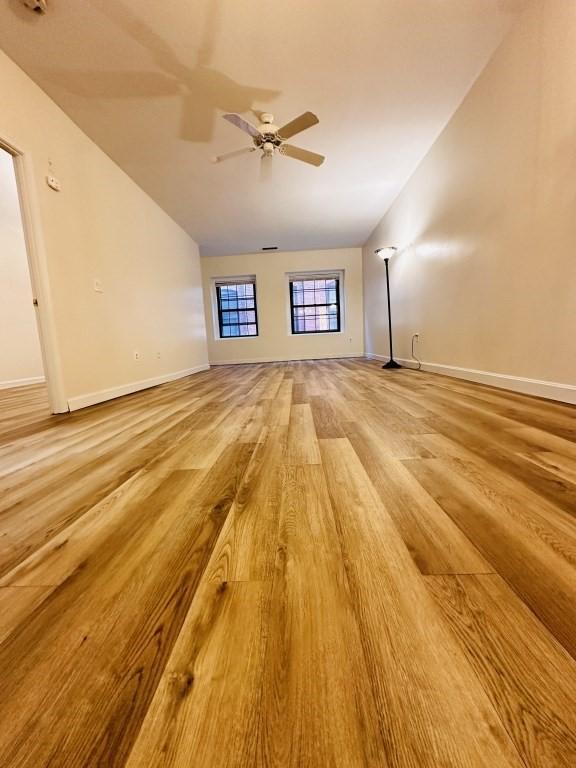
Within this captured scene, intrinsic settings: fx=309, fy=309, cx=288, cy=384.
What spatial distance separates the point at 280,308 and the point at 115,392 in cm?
475

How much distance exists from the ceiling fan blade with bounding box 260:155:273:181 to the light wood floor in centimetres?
331

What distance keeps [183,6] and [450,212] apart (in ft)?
8.24

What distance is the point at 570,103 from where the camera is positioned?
1.66 meters

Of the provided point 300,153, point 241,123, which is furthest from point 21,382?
point 300,153

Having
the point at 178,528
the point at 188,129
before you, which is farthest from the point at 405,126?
the point at 178,528

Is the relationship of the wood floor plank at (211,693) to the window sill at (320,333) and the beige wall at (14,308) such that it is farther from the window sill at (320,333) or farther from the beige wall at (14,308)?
the window sill at (320,333)

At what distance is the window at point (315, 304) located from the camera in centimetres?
736

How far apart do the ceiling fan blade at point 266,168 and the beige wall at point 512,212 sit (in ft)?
5.67

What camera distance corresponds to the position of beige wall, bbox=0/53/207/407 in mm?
2266

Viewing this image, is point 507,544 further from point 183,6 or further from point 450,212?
point 450,212

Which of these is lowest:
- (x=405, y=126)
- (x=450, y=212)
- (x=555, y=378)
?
(x=555, y=378)

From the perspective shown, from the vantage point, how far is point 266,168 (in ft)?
11.5

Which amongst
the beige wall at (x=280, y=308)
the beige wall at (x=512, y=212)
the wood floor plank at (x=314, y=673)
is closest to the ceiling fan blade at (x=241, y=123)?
the beige wall at (x=512, y=212)

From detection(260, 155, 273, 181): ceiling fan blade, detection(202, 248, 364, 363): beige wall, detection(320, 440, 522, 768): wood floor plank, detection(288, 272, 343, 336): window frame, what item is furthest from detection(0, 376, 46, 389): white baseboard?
detection(320, 440, 522, 768): wood floor plank
